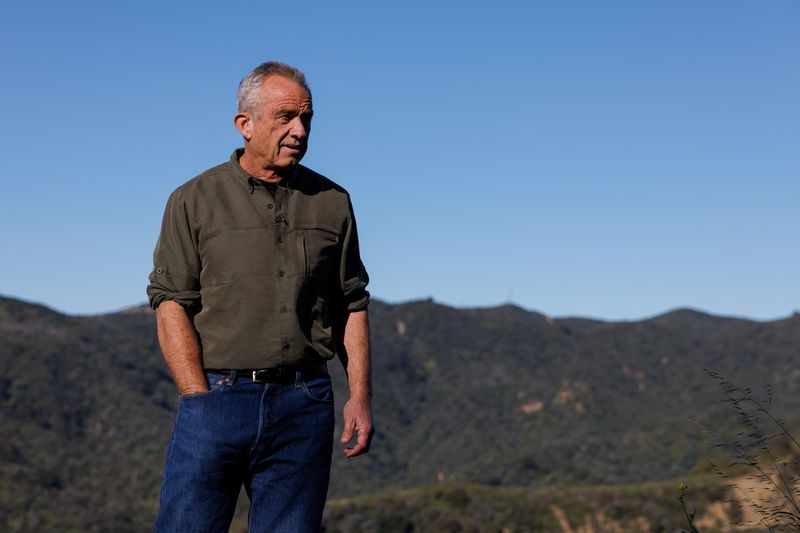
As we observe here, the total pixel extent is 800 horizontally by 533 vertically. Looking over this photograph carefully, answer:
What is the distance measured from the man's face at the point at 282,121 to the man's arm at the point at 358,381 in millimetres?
676

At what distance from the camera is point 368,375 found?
4211 mm

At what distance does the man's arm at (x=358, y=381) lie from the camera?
4117mm

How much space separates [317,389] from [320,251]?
0.51 meters

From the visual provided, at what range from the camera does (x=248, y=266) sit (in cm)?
394

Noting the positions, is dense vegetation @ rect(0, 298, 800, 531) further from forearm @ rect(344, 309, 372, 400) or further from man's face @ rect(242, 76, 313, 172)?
man's face @ rect(242, 76, 313, 172)

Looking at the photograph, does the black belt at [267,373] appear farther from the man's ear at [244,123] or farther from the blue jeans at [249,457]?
the man's ear at [244,123]

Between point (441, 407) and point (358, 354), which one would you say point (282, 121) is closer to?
point (358, 354)

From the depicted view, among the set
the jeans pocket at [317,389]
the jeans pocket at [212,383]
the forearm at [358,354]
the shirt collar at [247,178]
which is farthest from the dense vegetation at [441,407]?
the jeans pocket at [212,383]

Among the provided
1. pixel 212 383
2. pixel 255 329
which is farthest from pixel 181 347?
pixel 255 329

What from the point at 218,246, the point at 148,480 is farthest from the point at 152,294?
the point at 148,480

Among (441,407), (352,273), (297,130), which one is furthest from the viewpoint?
(441,407)

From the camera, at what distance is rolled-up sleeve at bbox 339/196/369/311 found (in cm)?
422

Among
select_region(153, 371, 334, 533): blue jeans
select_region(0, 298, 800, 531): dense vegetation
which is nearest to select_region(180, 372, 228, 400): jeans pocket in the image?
select_region(153, 371, 334, 533): blue jeans

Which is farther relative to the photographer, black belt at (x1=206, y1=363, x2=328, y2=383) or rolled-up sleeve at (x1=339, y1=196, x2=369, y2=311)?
rolled-up sleeve at (x1=339, y1=196, x2=369, y2=311)
